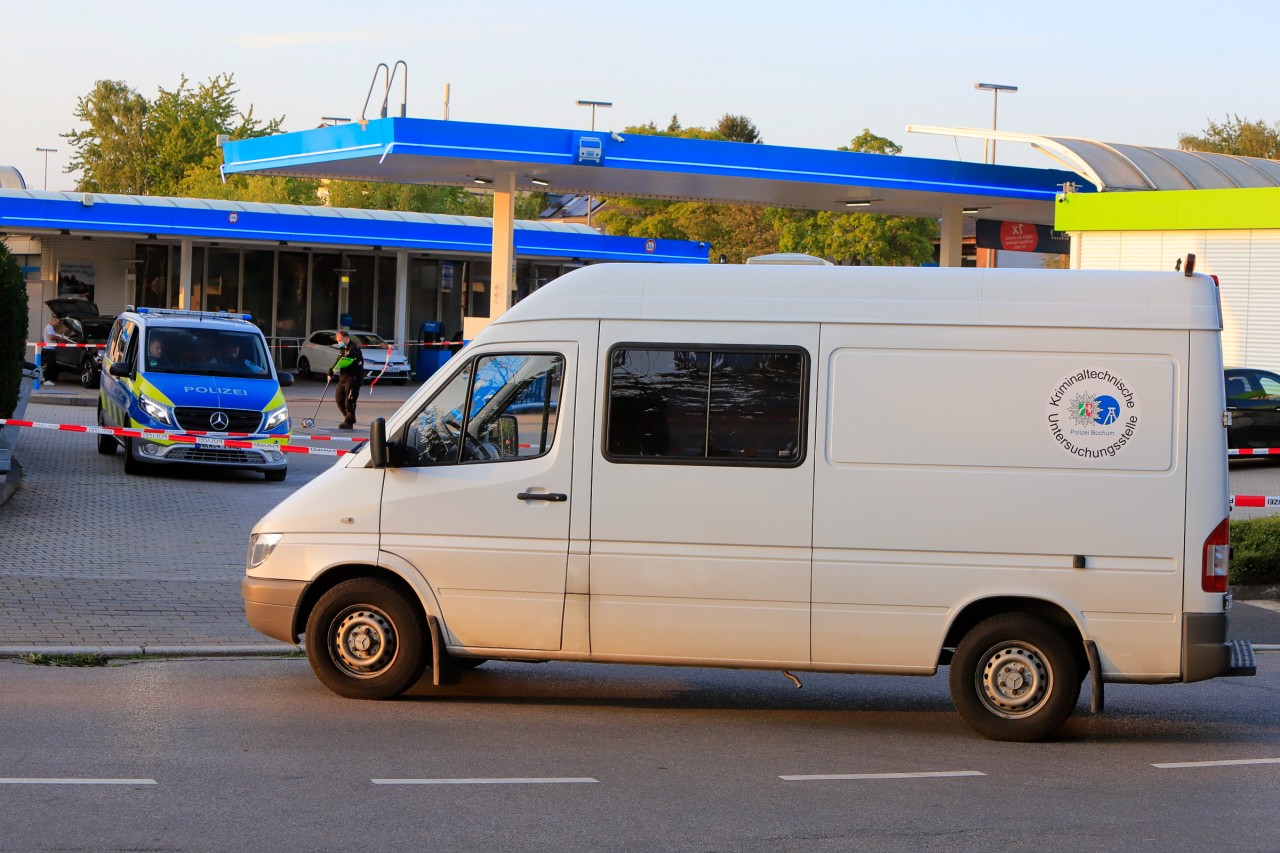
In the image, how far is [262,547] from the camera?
851cm

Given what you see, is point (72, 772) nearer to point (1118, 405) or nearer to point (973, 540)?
point (973, 540)

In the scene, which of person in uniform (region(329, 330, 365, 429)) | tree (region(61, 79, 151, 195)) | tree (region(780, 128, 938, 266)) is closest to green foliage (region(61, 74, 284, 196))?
tree (region(61, 79, 151, 195))

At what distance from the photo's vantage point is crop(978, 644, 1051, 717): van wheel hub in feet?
26.1

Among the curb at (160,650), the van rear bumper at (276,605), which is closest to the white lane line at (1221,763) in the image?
the van rear bumper at (276,605)

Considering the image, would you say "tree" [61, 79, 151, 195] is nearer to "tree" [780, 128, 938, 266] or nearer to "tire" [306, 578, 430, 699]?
"tree" [780, 128, 938, 266]

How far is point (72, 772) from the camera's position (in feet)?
21.7

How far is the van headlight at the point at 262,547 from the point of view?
8.46m

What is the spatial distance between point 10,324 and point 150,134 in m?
84.3

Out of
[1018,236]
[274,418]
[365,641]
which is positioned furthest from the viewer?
[1018,236]

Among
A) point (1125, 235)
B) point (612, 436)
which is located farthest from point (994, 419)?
point (1125, 235)

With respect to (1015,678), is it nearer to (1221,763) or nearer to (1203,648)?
(1203,648)

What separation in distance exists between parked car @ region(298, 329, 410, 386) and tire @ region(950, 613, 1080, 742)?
3279 centimetres

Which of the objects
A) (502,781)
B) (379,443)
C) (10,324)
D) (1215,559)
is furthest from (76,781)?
(10,324)

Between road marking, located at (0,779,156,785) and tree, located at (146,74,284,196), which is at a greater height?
tree, located at (146,74,284,196)
